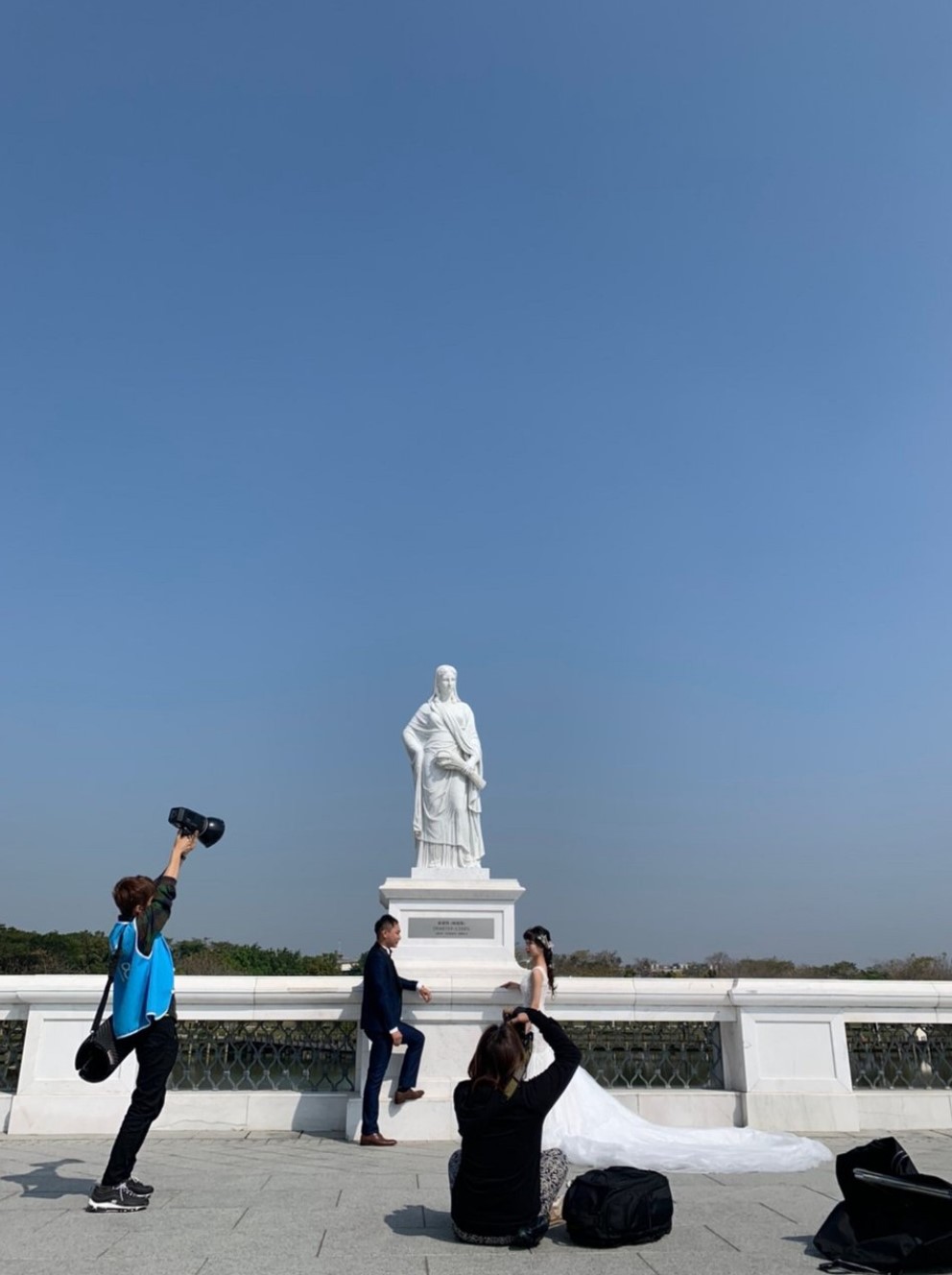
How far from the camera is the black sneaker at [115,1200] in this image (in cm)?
520

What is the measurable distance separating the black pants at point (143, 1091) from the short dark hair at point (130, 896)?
65 centimetres

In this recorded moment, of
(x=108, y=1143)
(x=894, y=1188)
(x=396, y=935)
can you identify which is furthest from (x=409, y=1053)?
(x=894, y=1188)

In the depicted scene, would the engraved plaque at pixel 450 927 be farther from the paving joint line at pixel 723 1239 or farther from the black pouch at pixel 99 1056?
the paving joint line at pixel 723 1239

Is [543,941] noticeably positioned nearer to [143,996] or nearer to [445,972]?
[445,972]

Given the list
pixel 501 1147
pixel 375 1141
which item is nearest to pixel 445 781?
pixel 375 1141

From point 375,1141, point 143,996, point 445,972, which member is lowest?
point 375,1141

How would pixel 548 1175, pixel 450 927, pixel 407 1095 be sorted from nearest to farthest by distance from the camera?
pixel 548 1175 → pixel 407 1095 → pixel 450 927

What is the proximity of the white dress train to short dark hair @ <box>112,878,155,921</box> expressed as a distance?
318cm

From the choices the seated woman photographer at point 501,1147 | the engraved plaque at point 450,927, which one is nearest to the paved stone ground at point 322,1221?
the seated woman photographer at point 501,1147

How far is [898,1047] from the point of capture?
30.1ft

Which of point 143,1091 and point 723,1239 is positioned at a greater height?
point 143,1091

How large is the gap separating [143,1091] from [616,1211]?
2666 millimetres

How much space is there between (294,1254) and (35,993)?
201 inches

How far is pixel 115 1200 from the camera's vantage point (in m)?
5.21
